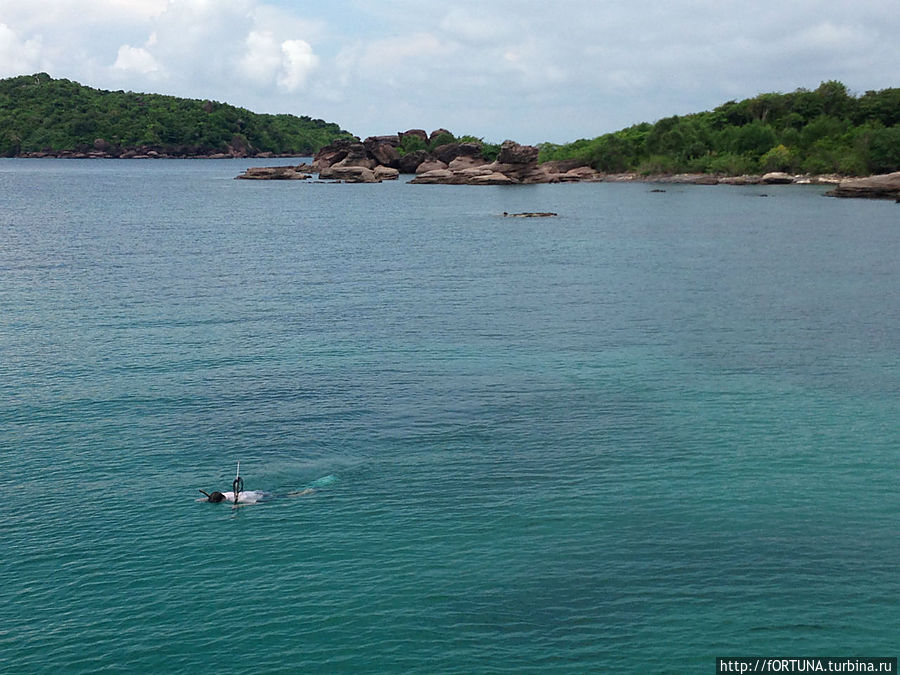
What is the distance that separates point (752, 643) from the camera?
99.3 feet

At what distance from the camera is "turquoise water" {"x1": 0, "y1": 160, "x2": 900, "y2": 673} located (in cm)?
3106

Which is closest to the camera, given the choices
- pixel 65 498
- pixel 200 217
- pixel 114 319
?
pixel 65 498

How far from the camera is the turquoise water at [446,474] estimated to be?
31062 mm

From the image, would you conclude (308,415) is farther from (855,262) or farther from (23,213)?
(23,213)

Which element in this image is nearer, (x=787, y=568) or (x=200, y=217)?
(x=787, y=568)

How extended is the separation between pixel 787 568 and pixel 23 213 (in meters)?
181

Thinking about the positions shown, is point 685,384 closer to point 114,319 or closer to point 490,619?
point 490,619

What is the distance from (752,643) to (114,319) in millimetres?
62613

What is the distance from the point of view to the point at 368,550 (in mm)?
36781

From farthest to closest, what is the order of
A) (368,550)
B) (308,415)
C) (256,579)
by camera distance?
(308,415)
(368,550)
(256,579)

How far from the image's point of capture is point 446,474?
4456 cm

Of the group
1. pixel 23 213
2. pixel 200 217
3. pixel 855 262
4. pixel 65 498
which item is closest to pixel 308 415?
pixel 65 498

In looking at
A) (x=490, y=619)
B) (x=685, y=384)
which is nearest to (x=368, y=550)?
(x=490, y=619)

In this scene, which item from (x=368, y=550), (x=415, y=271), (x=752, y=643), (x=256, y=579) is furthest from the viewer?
(x=415, y=271)
